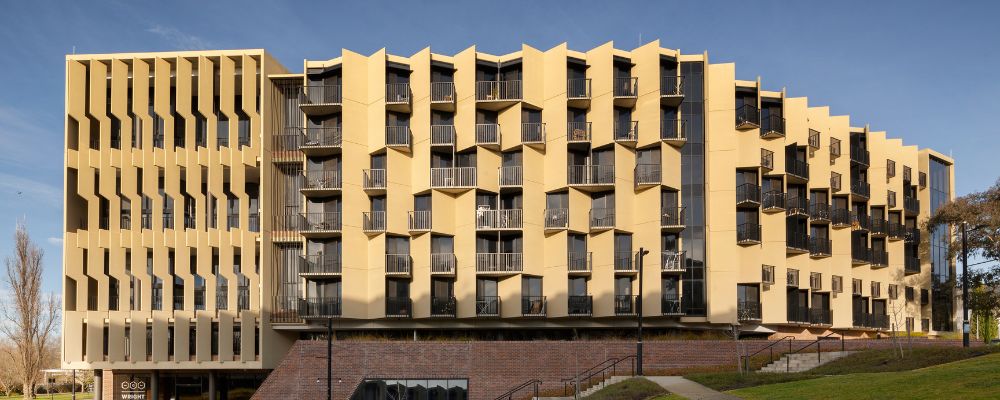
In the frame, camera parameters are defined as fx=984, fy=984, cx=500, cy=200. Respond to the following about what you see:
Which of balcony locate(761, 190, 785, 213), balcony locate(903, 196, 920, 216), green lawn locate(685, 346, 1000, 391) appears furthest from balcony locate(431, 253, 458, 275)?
balcony locate(903, 196, 920, 216)

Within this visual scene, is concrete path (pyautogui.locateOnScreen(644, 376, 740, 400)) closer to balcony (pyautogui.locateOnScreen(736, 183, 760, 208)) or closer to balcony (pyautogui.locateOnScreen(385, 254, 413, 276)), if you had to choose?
balcony (pyautogui.locateOnScreen(736, 183, 760, 208))

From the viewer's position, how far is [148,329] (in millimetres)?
54219

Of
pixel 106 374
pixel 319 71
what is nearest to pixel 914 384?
pixel 319 71

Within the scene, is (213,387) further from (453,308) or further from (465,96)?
(465,96)

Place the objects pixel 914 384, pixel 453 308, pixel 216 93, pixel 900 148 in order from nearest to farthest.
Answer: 1. pixel 914 384
2. pixel 453 308
3. pixel 216 93
4. pixel 900 148

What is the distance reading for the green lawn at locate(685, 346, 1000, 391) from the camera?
1368 inches

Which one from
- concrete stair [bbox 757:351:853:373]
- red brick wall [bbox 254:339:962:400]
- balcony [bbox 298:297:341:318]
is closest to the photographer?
concrete stair [bbox 757:351:853:373]

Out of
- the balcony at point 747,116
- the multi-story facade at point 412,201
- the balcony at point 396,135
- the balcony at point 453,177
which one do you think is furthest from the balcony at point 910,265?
the balcony at point 396,135

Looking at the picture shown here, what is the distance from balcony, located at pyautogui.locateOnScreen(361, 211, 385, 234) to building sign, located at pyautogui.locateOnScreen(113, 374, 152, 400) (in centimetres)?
1629

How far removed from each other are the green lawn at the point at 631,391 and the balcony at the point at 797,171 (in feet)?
77.4

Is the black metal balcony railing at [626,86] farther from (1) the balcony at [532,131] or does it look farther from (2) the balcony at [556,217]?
(2) the balcony at [556,217]

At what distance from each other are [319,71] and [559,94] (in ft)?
42.9

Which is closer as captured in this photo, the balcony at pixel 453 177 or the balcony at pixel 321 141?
the balcony at pixel 453 177

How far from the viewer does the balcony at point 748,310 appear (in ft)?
172
